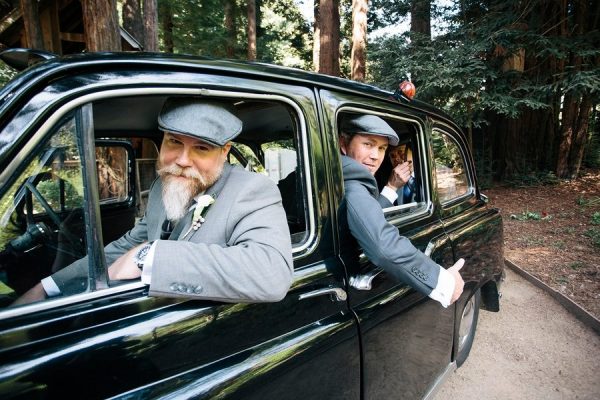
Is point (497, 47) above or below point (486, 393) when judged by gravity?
above

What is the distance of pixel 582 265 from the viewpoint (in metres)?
5.20

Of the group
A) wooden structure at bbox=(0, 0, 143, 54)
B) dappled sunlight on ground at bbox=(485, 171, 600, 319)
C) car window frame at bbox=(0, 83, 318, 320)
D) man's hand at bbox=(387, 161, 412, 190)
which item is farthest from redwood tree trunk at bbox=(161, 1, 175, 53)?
car window frame at bbox=(0, 83, 318, 320)

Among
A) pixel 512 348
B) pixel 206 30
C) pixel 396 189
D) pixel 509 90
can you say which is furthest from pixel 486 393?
pixel 206 30

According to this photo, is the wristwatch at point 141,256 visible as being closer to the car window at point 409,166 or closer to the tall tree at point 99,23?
the car window at point 409,166

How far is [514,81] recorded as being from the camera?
9.08 meters

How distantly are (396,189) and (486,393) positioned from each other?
5.71 ft

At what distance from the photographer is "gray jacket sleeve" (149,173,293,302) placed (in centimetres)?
111

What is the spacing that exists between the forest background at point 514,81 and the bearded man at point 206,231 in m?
4.38

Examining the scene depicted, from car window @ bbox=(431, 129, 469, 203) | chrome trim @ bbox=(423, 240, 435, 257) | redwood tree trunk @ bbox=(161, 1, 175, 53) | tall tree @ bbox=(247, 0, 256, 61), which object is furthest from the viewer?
redwood tree trunk @ bbox=(161, 1, 175, 53)

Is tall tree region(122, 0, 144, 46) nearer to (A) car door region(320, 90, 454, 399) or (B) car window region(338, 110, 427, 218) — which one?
(B) car window region(338, 110, 427, 218)

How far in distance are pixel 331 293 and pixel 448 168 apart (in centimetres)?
172

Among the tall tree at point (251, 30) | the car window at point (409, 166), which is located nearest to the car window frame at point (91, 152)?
the car window at point (409, 166)

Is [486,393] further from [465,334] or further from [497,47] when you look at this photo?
[497,47]

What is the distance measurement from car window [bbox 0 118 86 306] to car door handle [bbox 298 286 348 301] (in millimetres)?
790
